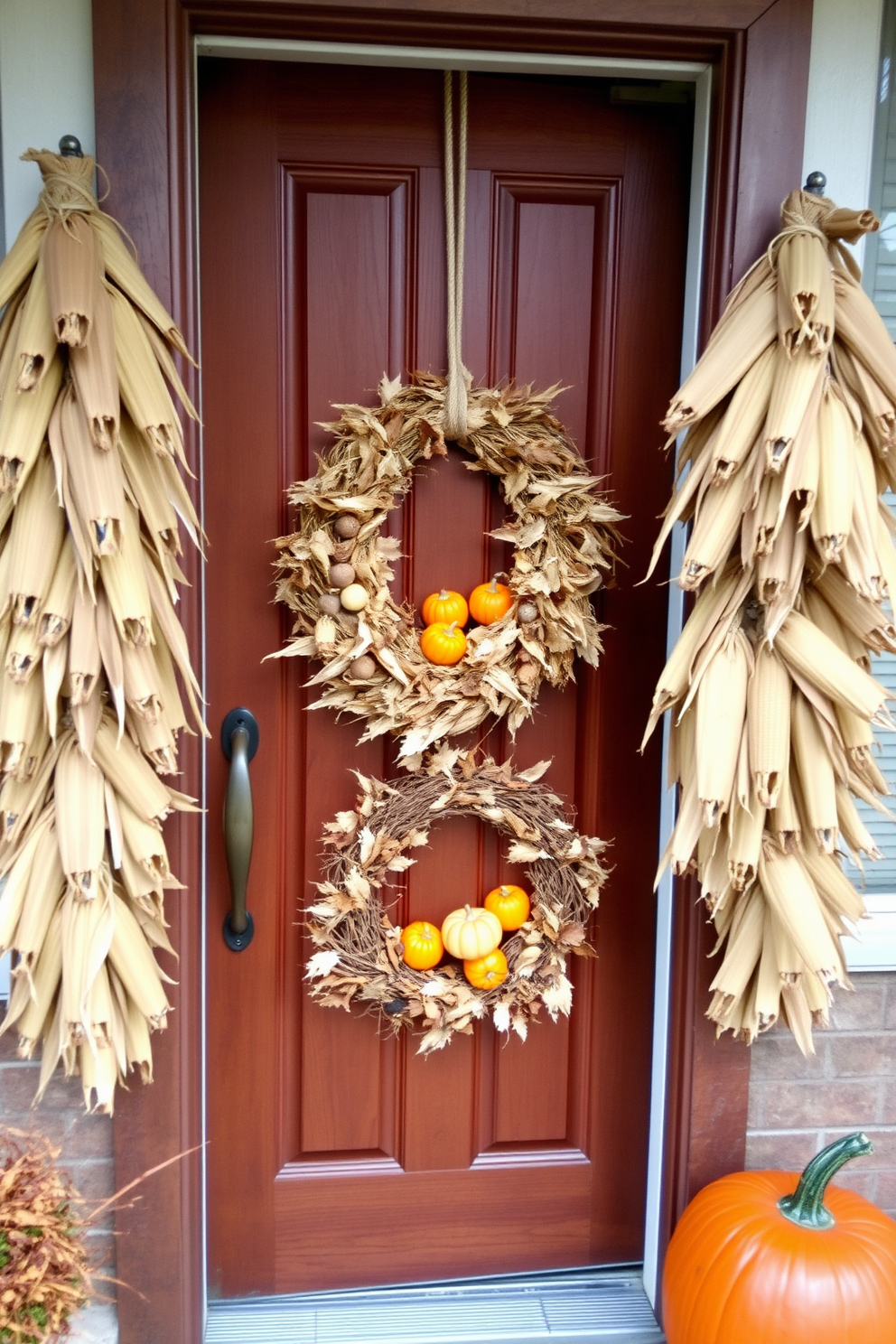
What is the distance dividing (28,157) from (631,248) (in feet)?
3.29

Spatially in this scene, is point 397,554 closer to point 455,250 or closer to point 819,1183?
point 455,250

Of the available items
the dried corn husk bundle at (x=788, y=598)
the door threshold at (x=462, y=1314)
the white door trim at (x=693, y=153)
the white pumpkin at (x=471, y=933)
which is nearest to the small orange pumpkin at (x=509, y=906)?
the white pumpkin at (x=471, y=933)

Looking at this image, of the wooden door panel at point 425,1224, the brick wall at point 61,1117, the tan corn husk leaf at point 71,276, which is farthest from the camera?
the wooden door panel at point 425,1224

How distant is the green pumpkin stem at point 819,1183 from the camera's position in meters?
1.54

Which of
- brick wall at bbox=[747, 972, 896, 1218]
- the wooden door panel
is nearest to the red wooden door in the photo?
the wooden door panel

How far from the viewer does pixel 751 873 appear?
1530 millimetres

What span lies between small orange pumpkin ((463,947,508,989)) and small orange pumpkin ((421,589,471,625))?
61 centimetres

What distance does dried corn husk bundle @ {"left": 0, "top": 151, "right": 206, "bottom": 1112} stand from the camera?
4.28 ft

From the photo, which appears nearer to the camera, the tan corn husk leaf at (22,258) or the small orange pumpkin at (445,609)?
the tan corn husk leaf at (22,258)

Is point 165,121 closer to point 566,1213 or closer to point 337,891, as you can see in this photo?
point 337,891

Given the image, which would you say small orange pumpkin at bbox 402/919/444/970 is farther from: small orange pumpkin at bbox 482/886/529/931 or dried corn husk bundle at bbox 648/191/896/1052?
dried corn husk bundle at bbox 648/191/896/1052

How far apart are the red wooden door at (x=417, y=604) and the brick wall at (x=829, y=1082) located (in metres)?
0.23

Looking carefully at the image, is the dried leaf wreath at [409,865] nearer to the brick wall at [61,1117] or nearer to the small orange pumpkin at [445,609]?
the small orange pumpkin at [445,609]

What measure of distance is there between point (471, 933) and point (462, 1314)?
2.53 ft
